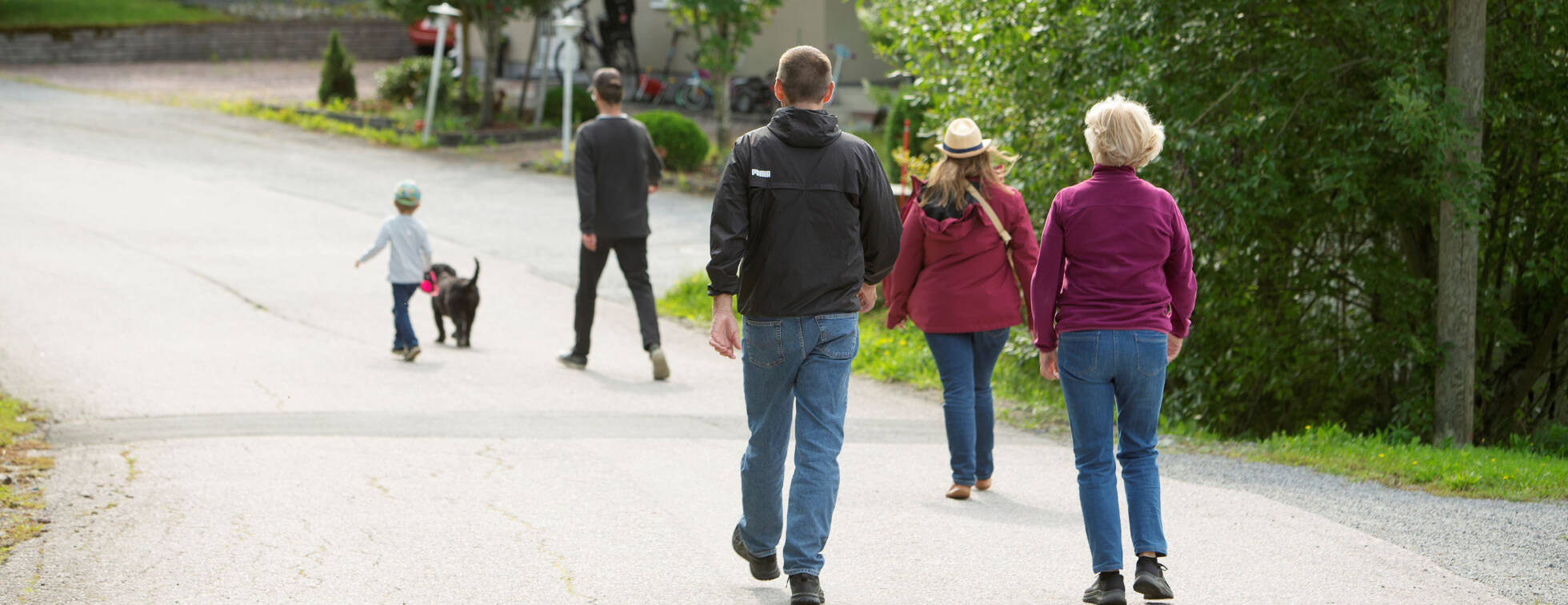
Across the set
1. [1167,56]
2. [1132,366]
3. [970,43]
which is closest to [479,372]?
[970,43]

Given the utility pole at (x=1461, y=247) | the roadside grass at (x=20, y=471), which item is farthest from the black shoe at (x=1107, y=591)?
the utility pole at (x=1461, y=247)

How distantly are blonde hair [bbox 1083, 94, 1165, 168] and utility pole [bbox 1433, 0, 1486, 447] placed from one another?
408 centimetres

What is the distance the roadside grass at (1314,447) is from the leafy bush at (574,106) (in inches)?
572

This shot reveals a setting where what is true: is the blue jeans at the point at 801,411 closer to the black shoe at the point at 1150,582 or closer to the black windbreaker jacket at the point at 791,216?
the black windbreaker jacket at the point at 791,216

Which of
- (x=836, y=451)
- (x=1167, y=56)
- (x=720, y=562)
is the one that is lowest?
(x=720, y=562)

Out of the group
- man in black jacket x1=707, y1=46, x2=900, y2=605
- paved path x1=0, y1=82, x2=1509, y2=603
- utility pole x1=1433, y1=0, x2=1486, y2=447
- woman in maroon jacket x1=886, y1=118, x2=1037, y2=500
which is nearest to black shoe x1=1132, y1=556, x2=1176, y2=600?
paved path x1=0, y1=82, x2=1509, y2=603

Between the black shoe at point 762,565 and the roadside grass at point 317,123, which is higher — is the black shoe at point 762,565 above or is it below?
below

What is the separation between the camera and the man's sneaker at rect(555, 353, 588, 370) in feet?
30.5

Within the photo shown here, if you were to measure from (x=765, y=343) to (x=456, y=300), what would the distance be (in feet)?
19.3

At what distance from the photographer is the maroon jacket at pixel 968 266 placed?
5727 millimetres

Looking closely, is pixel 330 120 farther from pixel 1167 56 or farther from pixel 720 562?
pixel 720 562

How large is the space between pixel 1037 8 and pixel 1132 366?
5280 millimetres

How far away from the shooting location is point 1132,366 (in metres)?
4.36

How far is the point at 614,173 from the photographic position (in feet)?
28.6
